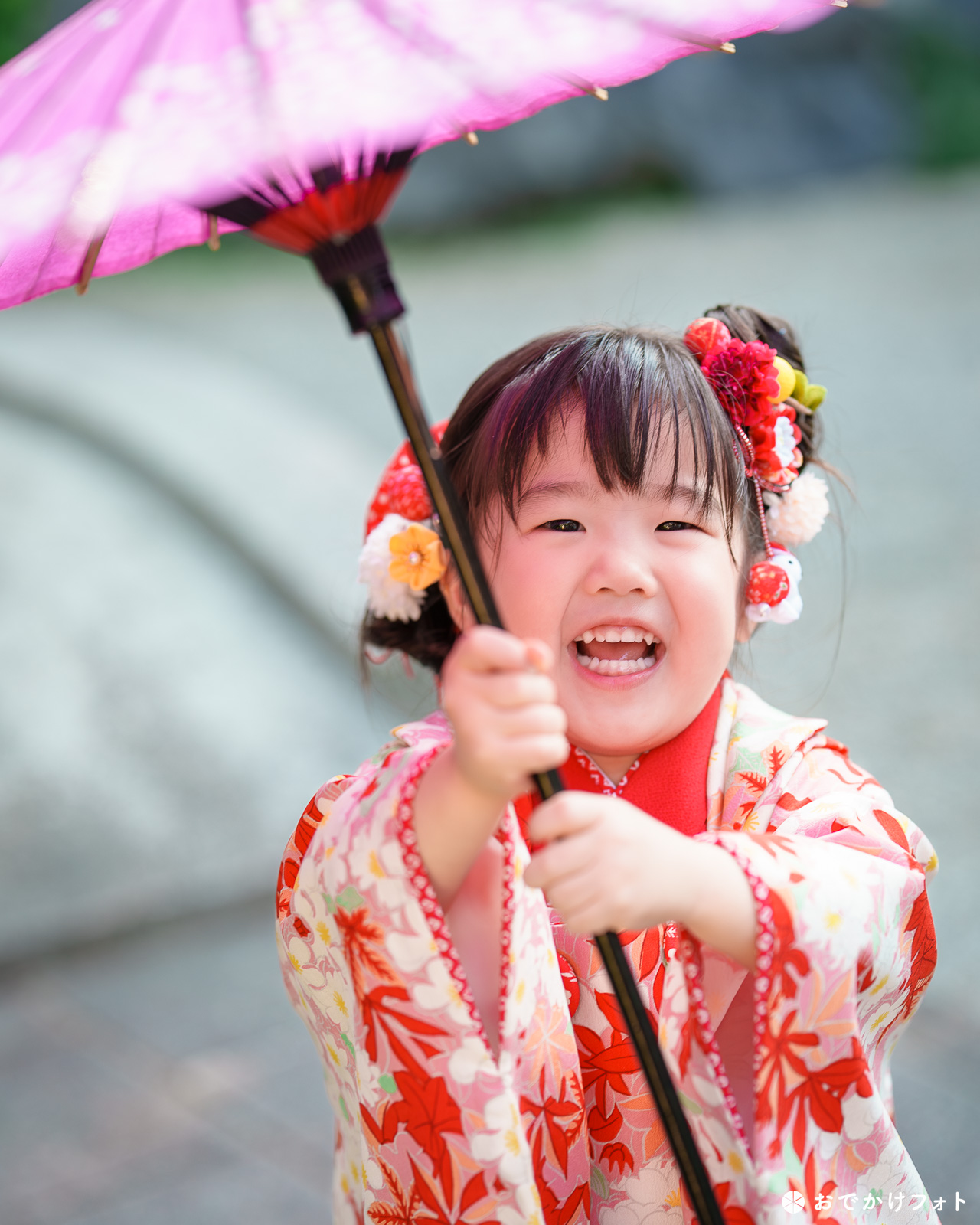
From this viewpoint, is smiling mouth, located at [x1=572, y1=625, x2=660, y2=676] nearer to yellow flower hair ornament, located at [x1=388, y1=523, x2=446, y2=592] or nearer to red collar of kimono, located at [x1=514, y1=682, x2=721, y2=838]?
red collar of kimono, located at [x1=514, y1=682, x2=721, y2=838]

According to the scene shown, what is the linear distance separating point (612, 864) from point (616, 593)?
314mm

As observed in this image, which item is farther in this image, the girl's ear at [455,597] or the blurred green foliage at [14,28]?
the blurred green foliage at [14,28]

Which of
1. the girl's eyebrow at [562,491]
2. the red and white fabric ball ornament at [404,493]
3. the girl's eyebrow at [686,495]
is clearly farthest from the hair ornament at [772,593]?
the red and white fabric ball ornament at [404,493]

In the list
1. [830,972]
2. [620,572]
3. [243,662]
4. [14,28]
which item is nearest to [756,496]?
[620,572]

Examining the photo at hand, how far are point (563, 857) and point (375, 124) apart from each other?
49 centimetres

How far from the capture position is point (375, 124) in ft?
2.46

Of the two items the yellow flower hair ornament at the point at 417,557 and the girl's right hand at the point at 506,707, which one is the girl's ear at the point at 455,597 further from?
the girl's right hand at the point at 506,707

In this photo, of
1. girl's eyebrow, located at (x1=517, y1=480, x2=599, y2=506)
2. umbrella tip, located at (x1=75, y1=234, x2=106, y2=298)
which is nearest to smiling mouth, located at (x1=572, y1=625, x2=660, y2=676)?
girl's eyebrow, located at (x1=517, y1=480, x2=599, y2=506)

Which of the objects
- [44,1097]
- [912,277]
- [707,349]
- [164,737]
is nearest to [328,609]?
[164,737]

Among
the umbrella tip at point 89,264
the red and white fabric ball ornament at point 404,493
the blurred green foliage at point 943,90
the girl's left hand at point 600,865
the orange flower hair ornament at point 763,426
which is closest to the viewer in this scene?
the girl's left hand at point 600,865

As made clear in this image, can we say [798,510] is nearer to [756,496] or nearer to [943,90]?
[756,496]

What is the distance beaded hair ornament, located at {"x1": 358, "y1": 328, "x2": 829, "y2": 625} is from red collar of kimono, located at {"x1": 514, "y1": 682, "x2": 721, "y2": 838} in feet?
0.52

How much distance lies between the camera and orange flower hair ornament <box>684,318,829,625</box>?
4.02 feet

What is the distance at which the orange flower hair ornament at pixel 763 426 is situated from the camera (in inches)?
48.3
